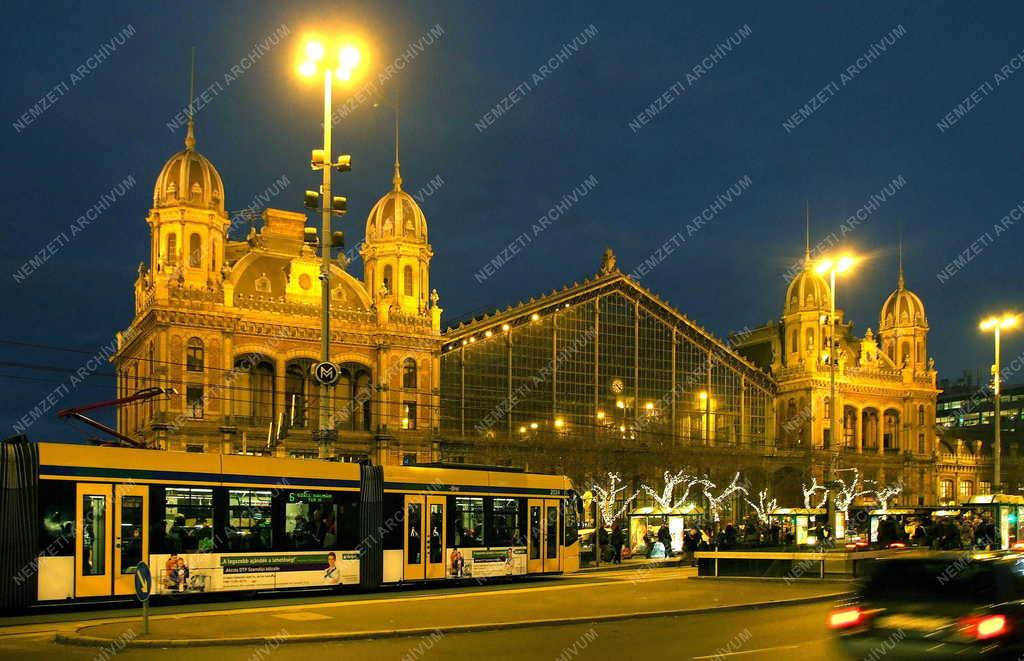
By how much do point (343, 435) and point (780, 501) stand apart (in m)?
35.0

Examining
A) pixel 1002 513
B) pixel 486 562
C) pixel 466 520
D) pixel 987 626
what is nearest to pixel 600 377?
pixel 1002 513

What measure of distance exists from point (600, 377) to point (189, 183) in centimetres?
2675

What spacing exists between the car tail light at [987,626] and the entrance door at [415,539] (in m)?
18.4

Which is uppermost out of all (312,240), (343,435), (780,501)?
(312,240)

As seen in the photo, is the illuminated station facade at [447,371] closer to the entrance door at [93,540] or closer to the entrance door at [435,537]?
the entrance door at [435,537]

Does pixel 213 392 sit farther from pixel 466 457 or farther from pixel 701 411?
pixel 701 411

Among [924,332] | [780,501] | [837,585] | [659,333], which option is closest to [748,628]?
[837,585]

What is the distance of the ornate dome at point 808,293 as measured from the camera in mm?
82500

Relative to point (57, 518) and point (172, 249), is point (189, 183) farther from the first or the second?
point (57, 518)

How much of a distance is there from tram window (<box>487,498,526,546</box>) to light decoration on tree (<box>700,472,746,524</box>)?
3833 cm

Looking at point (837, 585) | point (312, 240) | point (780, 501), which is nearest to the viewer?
point (312, 240)

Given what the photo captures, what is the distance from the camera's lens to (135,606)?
80.1ft

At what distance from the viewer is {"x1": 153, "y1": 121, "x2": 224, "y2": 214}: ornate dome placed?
184 feet

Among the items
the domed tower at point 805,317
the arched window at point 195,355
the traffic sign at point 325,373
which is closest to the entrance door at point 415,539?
the traffic sign at point 325,373
